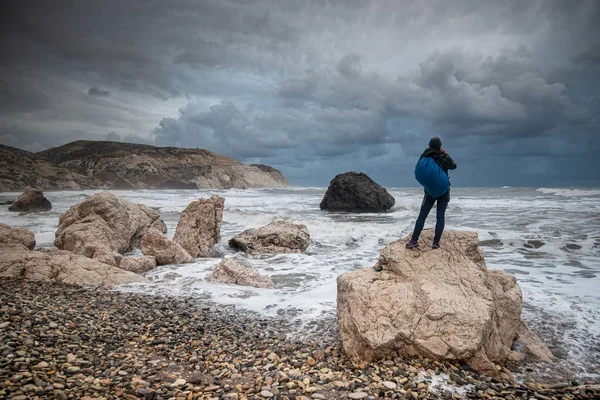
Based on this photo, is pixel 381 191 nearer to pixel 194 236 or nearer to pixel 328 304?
pixel 194 236

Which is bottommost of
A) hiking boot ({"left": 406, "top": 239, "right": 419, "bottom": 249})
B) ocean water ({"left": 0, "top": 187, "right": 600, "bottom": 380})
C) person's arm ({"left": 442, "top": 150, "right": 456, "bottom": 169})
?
ocean water ({"left": 0, "top": 187, "right": 600, "bottom": 380})

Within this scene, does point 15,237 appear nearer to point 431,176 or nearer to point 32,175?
point 431,176

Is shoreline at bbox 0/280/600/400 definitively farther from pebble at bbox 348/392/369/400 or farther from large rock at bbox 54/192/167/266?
large rock at bbox 54/192/167/266

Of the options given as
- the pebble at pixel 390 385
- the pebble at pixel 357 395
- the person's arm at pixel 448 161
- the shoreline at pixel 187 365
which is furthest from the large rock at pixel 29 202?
the pebble at pixel 390 385

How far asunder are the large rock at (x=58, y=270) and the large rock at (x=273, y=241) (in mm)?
5539

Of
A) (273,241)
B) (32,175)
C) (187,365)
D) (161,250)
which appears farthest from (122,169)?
(187,365)

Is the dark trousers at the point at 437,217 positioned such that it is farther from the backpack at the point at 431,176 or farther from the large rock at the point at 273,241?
the large rock at the point at 273,241

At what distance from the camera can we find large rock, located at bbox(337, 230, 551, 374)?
14.4ft

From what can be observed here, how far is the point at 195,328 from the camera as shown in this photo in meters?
5.38

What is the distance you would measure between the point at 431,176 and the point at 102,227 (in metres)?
10.5

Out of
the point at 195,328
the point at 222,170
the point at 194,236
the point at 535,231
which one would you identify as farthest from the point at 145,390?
the point at 222,170

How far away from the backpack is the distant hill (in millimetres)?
67786

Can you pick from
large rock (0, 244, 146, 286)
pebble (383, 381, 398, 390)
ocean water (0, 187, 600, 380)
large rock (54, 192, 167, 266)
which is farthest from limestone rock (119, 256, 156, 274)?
pebble (383, 381, 398, 390)

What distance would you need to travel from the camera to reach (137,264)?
9.57 meters
